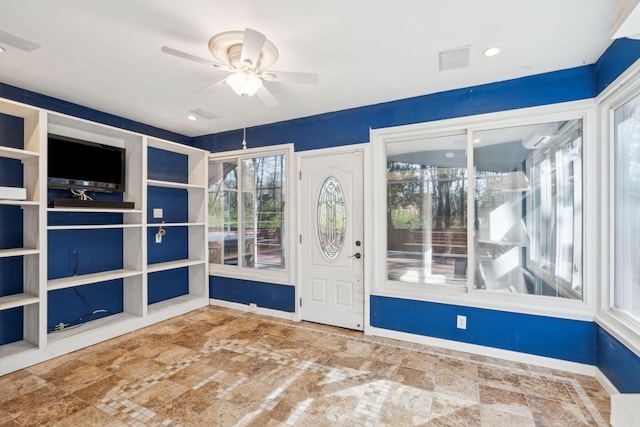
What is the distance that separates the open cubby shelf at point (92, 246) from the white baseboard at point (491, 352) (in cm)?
278

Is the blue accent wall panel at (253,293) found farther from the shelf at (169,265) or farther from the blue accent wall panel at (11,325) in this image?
the blue accent wall panel at (11,325)

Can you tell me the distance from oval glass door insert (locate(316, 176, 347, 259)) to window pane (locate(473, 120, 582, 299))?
1.48 metres

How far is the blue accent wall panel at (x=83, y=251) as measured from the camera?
332 centimetres

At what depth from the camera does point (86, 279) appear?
127 inches

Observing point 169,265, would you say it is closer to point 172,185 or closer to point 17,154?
point 172,185

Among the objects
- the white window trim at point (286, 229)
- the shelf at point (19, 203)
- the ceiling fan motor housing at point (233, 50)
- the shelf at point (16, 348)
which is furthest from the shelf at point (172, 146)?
the shelf at point (16, 348)

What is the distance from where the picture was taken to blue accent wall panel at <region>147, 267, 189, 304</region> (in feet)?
14.0

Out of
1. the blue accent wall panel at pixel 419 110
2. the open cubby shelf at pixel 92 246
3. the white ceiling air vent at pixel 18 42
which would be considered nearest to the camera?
the white ceiling air vent at pixel 18 42

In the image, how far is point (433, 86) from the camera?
9.85 feet

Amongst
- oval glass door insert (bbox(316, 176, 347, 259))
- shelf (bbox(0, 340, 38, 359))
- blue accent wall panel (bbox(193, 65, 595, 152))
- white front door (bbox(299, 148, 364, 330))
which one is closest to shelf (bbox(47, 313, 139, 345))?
shelf (bbox(0, 340, 38, 359))

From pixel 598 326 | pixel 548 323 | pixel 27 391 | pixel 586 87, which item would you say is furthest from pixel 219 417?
pixel 586 87

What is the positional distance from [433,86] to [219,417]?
3328 millimetres

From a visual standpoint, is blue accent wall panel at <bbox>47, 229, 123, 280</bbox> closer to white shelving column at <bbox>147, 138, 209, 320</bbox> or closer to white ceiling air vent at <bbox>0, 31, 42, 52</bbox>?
white shelving column at <bbox>147, 138, 209, 320</bbox>

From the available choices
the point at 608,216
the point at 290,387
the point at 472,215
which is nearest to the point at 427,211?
the point at 472,215
